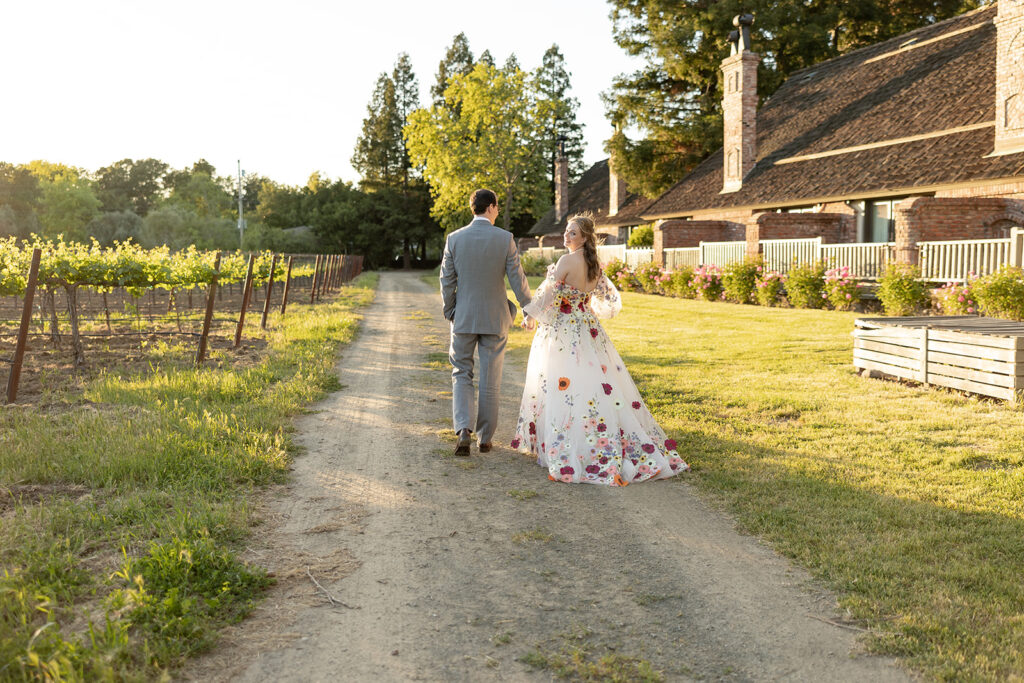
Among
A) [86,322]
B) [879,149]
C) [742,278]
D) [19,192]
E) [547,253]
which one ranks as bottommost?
[86,322]

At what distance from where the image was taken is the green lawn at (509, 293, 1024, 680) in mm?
3197

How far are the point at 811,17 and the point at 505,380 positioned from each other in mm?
32238

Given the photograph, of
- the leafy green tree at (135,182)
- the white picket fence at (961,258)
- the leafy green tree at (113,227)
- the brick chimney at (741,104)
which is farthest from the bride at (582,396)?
the leafy green tree at (135,182)

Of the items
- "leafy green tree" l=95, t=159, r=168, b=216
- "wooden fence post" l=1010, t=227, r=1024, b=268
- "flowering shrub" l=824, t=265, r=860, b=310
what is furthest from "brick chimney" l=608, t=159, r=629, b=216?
"leafy green tree" l=95, t=159, r=168, b=216

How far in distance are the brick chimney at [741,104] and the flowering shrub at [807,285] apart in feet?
29.6

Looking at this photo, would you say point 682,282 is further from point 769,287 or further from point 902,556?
point 902,556

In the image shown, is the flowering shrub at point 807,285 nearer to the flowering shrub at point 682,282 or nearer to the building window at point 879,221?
the building window at point 879,221

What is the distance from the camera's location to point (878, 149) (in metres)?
21.2

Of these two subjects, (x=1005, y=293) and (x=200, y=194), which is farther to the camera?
(x=200, y=194)

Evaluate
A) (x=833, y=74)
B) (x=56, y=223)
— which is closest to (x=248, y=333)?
(x=833, y=74)

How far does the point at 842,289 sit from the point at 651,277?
986 cm

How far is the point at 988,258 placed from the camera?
14.6 m

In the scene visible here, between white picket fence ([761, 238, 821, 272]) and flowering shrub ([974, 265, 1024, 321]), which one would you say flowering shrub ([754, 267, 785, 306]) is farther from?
flowering shrub ([974, 265, 1024, 321])

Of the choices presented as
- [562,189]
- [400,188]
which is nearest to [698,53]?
[562,189]
